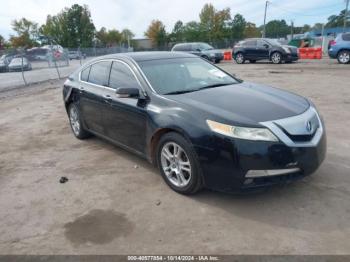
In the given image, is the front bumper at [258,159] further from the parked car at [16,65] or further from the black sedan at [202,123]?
the parked car at [16,65]

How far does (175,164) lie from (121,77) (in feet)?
5.32

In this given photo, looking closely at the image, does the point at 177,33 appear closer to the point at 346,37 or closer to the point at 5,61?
the point at 5,61

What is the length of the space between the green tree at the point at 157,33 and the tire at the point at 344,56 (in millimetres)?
64179

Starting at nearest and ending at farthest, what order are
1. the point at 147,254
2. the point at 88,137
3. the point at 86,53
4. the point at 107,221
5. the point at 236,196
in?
the point at 147,254
the point at 107,221
the point at 236,196
the point at 88,137
the point at 86,53

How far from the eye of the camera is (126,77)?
15.1ft

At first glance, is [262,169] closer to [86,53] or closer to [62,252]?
[62,252]

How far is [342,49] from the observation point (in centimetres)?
1786

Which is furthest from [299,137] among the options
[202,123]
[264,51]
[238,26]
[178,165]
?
[238,26]

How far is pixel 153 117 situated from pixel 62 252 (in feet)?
5.77

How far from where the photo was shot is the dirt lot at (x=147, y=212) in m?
3.00

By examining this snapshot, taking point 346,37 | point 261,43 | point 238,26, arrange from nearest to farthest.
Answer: point 346,37
point 261,43
point 238,26

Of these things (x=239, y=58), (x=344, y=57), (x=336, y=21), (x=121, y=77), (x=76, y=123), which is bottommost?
(x=76, y=123)

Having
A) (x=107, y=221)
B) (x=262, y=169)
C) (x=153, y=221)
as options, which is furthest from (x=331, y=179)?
(x=107, y=221)

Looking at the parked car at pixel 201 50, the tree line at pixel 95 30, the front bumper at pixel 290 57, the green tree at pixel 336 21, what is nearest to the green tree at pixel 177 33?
the tree line at pixel 95 30
